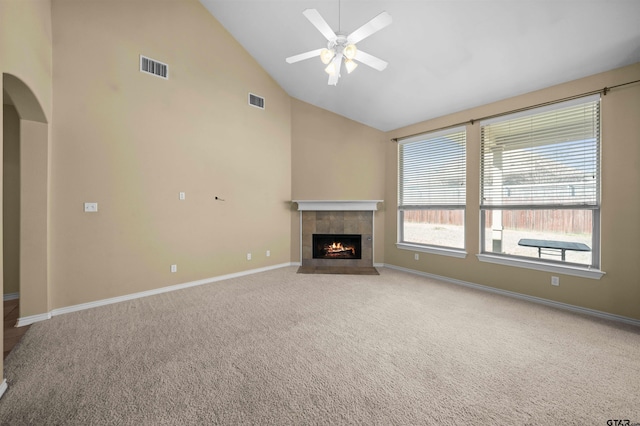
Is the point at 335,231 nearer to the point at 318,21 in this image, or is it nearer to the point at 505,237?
the point at 505,237

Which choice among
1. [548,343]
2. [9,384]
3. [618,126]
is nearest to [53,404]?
[9,384]

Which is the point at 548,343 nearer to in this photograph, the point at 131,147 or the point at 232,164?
the point at 232,164

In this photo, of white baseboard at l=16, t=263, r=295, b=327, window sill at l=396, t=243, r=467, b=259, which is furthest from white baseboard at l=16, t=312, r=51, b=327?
window sill at l=396, t=243, r=467, b=259

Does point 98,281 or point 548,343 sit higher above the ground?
point 98,281

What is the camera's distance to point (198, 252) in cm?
427

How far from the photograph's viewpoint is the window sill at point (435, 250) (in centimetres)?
440

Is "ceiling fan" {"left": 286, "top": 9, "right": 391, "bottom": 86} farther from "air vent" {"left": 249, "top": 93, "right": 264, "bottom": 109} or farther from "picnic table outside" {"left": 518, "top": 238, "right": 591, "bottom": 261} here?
"picnic table outside" {"left": 518, "top": 238, "right": 591, "bottom": 261}

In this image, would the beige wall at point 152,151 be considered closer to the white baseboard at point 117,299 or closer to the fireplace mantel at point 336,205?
the white baseboard at point 117,299

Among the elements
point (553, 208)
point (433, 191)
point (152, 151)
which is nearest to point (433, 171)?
point (433, 191)

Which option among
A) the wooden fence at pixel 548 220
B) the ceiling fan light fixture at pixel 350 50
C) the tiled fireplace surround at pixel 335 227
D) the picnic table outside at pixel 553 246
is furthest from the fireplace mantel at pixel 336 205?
the ceiling fan light fixture at pixel 350 50

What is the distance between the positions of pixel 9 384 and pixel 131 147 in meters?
2.77

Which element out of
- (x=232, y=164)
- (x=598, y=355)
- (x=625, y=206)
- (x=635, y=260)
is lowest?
(x=598, y=355)

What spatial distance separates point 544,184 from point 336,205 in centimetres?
339

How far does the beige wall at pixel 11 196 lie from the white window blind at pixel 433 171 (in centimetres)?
627
